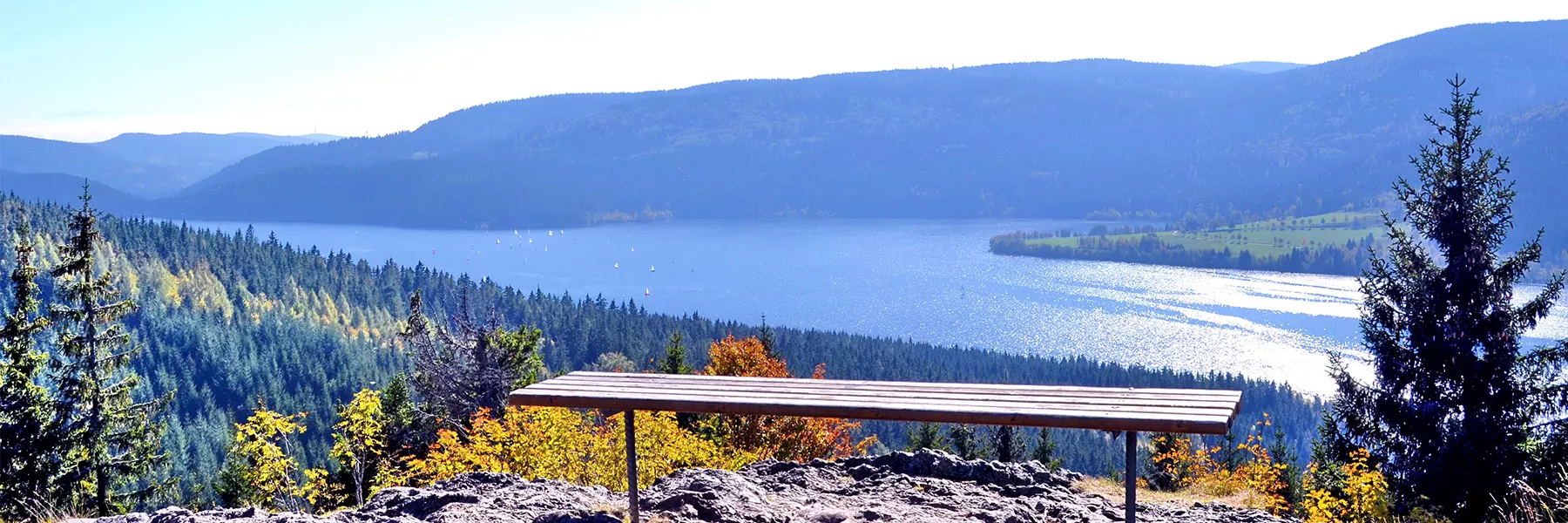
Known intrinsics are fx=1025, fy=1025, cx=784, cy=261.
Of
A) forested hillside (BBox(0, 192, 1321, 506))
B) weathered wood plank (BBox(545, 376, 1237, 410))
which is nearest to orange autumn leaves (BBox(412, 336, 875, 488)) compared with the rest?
weathered wood plank (BBox(545, 376, 1237, 410))

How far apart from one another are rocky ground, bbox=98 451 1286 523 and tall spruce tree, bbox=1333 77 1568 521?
21.6ft

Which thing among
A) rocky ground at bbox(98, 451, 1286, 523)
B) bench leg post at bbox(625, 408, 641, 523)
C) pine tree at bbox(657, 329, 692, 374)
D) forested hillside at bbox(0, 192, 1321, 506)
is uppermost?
bench leg post at bbox(625, 408, 641, 523)

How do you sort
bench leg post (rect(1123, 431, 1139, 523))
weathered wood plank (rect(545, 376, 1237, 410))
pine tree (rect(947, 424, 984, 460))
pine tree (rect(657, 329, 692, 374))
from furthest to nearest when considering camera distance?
pine tree (rect(947, 424, 984, 460))
pine tree (rect(657, 329, 692, 374))
weathered wood plank (rect(545, 376, 1237, 410))
bench leg post (rect(1123, 431, 1139, 523))

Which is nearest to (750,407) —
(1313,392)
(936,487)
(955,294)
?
(936,487)

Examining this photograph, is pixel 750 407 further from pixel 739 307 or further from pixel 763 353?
pixel 739 307

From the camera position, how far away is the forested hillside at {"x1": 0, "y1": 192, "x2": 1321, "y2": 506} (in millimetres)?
97562

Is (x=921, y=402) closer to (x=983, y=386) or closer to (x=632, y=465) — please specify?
(x=983, y=386)

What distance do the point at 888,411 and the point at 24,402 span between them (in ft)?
81.4

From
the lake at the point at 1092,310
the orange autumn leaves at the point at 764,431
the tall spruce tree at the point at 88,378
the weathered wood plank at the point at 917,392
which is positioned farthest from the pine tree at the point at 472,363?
the lake at the point at 1092,310

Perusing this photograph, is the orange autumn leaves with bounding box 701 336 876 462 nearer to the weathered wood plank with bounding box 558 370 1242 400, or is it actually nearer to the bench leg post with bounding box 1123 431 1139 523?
the weathered wood plank with bounding box 558 370 1242 400

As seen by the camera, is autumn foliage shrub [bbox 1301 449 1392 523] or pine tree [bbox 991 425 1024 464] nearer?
autumn foliage shrub [bbox 1301 449 1392 523]

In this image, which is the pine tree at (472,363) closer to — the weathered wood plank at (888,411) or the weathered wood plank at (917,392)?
the weathered wood plank at (917,392)

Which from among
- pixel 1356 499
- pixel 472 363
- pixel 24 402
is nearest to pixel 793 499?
pixel 1356 499

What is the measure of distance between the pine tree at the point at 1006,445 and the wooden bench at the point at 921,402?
99.6 ft
